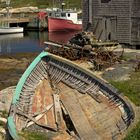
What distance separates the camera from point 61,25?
7094 centimetres

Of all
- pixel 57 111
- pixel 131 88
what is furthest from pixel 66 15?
pixel 57 111

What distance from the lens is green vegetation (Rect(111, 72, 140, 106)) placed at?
18472mm

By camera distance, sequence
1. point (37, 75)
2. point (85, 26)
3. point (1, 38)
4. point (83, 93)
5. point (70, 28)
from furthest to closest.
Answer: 1. point (70, 28)
2. point (1, 38)
3. point (85, 26)
4. point (37, 75)
5. point (83, 93)

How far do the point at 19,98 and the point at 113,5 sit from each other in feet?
52.9

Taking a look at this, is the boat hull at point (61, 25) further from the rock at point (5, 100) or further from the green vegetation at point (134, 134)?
the green vegetation at point (134, 134)

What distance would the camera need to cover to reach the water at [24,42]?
49375mm

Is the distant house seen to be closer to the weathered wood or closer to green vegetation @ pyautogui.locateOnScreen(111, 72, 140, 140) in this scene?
green vegetation @ pyautogui.locateOnScreen(111, 72, 140, 140)

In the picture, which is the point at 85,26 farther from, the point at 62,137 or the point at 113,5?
the point at 62,137

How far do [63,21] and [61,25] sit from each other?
0.73 meters

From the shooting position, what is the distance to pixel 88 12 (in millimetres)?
34688

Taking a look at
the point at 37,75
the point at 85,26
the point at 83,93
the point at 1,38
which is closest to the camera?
the point at 83,93

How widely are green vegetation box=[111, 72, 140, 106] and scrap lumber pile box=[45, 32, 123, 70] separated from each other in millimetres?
3568

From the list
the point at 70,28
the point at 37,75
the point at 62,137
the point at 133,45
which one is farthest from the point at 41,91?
the point at 70,28

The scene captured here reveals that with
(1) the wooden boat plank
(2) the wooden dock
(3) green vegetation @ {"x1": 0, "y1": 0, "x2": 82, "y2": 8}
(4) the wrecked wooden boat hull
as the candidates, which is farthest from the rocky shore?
(3) green vegetation @ {"x1": 0, "y1": 0, "x2": 82, "y2": 8}
